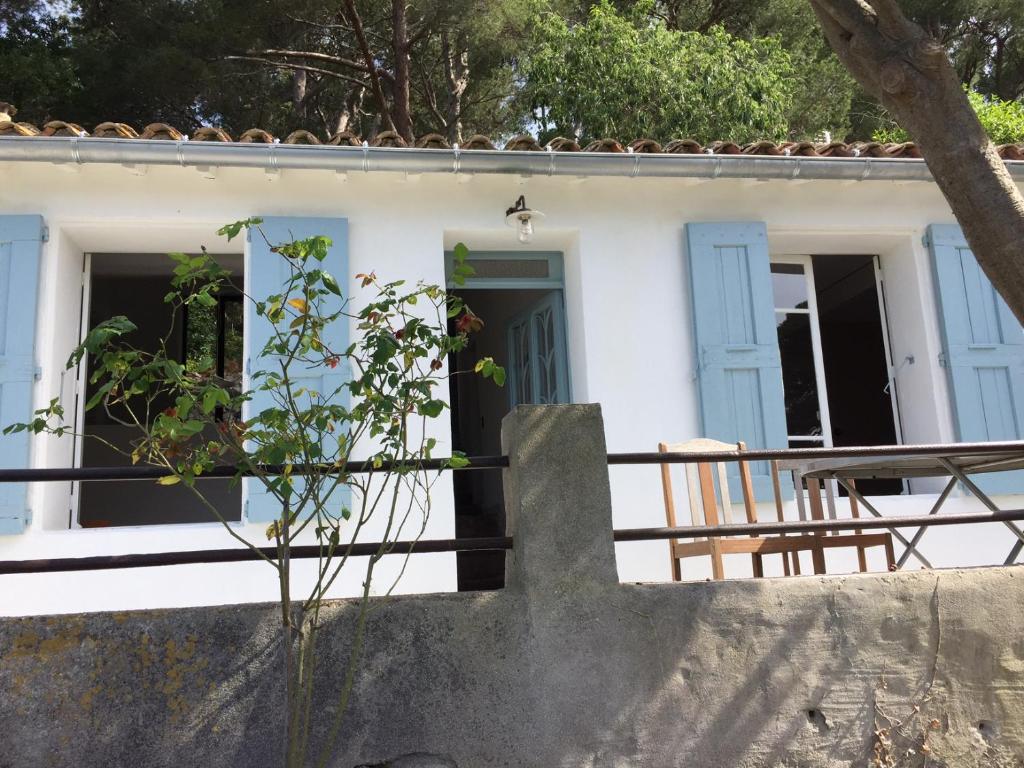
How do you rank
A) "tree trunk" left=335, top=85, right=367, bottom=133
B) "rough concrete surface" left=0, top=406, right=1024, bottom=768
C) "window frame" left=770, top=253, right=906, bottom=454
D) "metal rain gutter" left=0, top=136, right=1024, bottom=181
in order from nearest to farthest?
"rough concrete surface" left=0, top=406, right=1024, bottom=768
"metal rain gutter" left=0, top=136, right=1024, bottom=181
"window frame" left=770, top=253, right=906, bottom=454
"tree trunk" left=335, top=85, right=367, bottom=133

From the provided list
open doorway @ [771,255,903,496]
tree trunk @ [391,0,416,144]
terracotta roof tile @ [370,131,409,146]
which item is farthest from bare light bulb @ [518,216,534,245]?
tree trunk @ [391,0,416,144]

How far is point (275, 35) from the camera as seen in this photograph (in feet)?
39.3

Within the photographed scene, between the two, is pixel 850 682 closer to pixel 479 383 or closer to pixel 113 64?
pixel 479 383

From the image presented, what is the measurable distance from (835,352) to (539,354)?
5.29 metres

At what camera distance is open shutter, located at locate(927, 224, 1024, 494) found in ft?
19.3

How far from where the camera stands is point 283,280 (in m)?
5.39

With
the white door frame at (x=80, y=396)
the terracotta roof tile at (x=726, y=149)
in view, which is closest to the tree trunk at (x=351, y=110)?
the white door frame at (x=80, y=396)

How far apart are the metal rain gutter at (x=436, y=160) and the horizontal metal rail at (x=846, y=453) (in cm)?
261

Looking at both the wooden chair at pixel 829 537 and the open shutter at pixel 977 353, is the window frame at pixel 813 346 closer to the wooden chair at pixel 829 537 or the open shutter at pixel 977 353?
the open shutter at pixel 977 353

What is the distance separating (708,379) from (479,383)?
12.5 ft

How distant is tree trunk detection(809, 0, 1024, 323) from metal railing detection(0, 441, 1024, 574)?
804 mm

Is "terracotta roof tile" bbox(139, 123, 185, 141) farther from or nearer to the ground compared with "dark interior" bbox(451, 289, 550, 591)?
farther from the ground

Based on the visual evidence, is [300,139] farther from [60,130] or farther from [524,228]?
[524,228]

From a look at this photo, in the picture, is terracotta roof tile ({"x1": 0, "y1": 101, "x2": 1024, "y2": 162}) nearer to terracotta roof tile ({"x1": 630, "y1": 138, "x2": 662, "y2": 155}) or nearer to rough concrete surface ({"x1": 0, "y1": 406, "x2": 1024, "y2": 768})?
terracotta roof tile ({"x1": 630, "y1": 138, "x2": 662, "y2": 155})
